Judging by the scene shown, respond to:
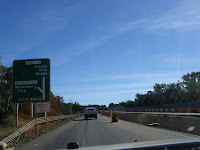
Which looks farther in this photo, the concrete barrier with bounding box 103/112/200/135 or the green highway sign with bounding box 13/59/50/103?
the green highway sign with bounding box 13/59/50/103

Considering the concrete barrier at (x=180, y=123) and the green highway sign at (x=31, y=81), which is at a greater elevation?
the green highway sign at (x=31, y=81)

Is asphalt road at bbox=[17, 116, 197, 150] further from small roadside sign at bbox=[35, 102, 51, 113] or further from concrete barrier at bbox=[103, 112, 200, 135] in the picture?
small roadside sign at bbox=[35, 102, 51, 113]

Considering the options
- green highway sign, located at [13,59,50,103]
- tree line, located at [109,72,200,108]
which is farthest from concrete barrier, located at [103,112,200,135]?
tree line, located at [109,72,200,108]

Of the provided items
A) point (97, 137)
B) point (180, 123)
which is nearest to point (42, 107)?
point (97, 137)

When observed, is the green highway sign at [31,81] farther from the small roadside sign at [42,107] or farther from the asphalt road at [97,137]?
the asphalt road at [97,137]

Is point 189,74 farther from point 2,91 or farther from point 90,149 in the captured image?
point 90,149

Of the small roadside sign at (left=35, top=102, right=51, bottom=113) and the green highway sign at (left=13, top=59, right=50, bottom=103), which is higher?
the green highway sign at (left=13, top=59, right=50, bottom=103)

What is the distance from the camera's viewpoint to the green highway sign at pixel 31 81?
17.0m

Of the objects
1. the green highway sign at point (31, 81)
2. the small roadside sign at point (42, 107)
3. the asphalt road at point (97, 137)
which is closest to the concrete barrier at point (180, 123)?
the asphalt road at point (97, 137)

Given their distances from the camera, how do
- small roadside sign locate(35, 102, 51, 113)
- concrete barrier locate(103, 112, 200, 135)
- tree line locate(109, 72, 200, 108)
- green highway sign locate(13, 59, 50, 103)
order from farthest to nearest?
tree line locate(109, 72, 200, 108) < small roadside sign locate(35, 102, 51, 113) < green highway sign locate(13, 59, 50, 103) < concrete barrier locate(103, 112, 200, 135)

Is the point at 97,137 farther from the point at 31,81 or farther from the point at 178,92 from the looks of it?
the point at 178,92

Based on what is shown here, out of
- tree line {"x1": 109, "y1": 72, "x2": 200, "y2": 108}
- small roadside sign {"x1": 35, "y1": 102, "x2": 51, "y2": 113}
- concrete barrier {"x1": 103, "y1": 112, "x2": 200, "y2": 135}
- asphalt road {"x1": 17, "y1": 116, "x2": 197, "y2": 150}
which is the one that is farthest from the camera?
tree line {"x1": 109, "y1": 72, "x2": 200, "y2": 108}

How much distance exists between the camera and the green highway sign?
17.0 m

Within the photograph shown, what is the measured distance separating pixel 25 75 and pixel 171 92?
308 feet
